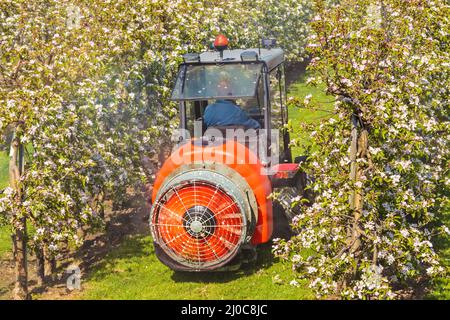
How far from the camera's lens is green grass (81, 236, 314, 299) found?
31.8 ft

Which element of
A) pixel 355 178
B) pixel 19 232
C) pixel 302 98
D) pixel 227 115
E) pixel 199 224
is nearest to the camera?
pixel 355 178

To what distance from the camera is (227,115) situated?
10656mm

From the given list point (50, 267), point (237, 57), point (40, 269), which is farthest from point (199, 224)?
point (50, 267)

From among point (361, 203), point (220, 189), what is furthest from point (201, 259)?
point (361, 203)

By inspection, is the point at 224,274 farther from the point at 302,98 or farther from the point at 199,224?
the point at 302,98

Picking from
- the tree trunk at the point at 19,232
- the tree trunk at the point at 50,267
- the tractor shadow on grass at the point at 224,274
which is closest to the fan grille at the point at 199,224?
the tractor shadow on grass at the point at 224,274

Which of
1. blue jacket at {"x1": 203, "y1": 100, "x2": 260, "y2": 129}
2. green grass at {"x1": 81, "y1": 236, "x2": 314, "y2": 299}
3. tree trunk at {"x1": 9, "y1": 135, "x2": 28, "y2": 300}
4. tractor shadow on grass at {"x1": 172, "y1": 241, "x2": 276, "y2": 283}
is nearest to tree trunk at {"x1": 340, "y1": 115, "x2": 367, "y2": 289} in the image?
green grass at {"x1": 81, "y1": 236, "x2": 314, "y2": 299}

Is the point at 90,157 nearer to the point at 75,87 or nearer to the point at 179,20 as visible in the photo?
the point at 75,87

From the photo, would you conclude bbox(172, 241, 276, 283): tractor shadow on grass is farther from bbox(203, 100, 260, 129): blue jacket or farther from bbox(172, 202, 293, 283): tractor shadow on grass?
bbox(203, 100, 260, 129): blue jacket

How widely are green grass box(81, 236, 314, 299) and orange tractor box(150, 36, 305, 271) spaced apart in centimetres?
41

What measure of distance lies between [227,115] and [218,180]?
5.41ft

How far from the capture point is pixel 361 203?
8312mm

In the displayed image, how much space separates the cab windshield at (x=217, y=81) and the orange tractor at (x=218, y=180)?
0.02 metres
